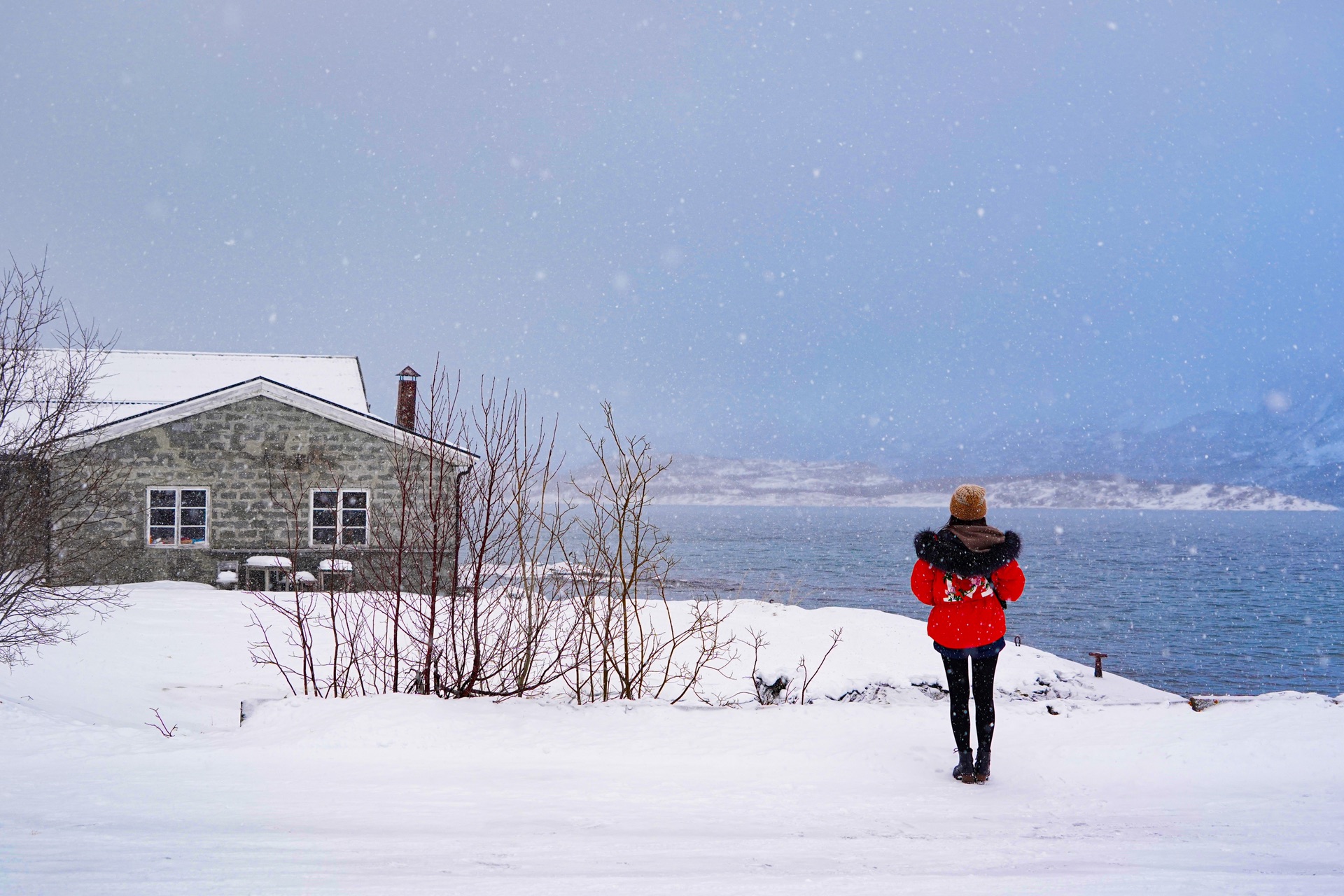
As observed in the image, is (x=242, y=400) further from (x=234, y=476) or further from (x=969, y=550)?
(x=969, y=550)

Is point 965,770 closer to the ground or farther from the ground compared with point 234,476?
closer to the ground

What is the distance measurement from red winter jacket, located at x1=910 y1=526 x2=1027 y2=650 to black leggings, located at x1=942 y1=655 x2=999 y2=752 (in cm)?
14

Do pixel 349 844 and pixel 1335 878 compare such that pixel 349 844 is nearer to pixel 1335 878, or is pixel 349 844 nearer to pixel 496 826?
pixel 496 826

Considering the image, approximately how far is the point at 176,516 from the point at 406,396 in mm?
6930

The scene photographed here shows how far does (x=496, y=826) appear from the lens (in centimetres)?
404

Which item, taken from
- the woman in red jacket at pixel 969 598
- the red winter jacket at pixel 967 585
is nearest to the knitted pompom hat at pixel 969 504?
the woman in red jacket at pixel 969 598

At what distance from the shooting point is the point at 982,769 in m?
4.96

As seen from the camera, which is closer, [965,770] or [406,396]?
[965,770]

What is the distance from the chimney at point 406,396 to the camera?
23.5 meters

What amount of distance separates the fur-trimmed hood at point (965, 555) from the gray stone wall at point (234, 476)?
15164mm

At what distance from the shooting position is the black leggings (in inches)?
194

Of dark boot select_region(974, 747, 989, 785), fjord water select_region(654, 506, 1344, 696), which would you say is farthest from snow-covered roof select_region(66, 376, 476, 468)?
dark boot select_region(974, 747, 989, 785)

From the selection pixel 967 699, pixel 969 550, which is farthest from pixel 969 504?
pixel 967 699

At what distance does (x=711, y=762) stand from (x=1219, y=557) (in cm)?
8645
